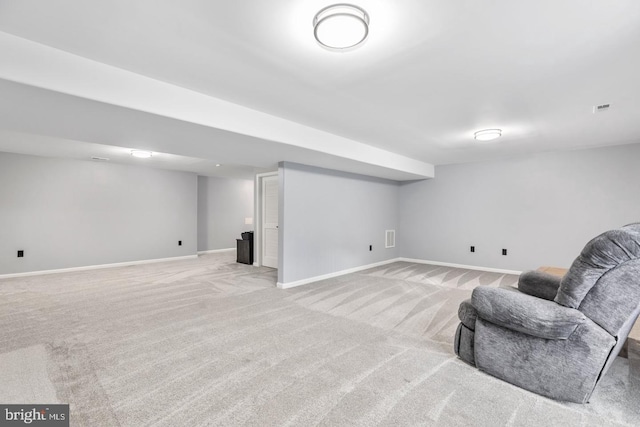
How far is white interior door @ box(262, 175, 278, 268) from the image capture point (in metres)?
6.11

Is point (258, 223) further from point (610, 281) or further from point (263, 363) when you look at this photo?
point (610, 281)

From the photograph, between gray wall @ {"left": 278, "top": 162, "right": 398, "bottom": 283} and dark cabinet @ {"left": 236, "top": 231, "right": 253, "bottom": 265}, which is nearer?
gray wall @ {"left": 278, "top": 162, "right": 398, "bottom": 283}

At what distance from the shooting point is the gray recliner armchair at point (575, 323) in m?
1.66

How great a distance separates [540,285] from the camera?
2.43m

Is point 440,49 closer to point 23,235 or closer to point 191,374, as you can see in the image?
point 191,374

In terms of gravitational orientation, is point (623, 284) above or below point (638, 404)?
above

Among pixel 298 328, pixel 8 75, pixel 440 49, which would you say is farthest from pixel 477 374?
pixel 8 75

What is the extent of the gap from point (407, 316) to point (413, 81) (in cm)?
247

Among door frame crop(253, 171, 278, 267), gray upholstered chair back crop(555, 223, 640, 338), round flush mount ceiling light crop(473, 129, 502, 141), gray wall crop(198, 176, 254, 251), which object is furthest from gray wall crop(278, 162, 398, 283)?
gray wall crop(198, 176, 254, 251)

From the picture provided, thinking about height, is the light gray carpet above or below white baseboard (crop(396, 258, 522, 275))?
below

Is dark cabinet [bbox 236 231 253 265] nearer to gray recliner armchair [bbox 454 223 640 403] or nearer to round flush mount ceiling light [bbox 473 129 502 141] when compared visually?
round flush mount ceiling light [bbox 473 129 502 141]

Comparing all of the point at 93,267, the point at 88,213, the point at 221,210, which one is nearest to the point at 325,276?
the point at 221,210

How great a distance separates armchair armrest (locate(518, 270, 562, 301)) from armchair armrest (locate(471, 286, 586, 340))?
1.92 ft

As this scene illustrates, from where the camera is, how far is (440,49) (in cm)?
198
